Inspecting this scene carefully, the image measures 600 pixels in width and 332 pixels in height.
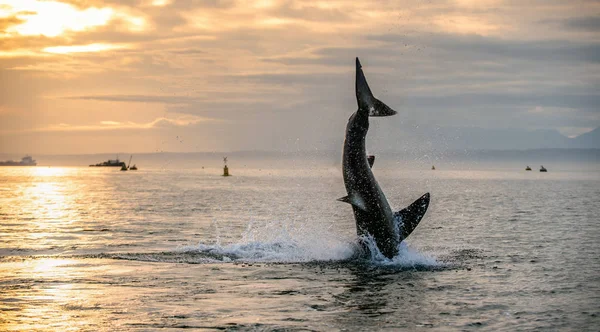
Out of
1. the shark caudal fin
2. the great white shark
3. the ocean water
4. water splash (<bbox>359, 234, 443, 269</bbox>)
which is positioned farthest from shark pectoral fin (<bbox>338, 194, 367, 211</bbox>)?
the shark caudal fin

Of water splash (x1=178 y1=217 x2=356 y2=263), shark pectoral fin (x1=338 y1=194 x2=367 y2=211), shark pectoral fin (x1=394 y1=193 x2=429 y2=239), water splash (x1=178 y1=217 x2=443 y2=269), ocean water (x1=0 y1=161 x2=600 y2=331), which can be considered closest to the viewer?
ocean water (x1=0 y1=161 x2=600 y2=331)

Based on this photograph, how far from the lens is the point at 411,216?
22.8 m

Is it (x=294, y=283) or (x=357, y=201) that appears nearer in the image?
(x=294, y=283)

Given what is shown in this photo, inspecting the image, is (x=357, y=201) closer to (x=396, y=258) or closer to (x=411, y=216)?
(x=411, y=216)

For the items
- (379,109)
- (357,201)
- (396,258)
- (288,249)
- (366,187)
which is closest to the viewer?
(357,201)

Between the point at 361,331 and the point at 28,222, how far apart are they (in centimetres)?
3227

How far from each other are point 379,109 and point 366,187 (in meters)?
2.33

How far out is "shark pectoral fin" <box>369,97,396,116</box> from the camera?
72.8 feet

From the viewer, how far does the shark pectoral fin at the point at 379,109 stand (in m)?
22.2

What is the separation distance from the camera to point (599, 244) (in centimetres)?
3042

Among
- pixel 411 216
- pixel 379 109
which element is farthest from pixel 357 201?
pixel 379 109

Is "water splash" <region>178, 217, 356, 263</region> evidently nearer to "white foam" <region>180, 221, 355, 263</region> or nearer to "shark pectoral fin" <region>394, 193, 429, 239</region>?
"white foam" <region>180, 221, 355, 263</region>

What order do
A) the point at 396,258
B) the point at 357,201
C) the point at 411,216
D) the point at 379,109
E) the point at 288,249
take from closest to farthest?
the point at 357,201
the point at 379,109
the point at 411,216
the point at 396,258
the point at 288,249

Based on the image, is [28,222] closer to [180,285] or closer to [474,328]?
[180,285]
